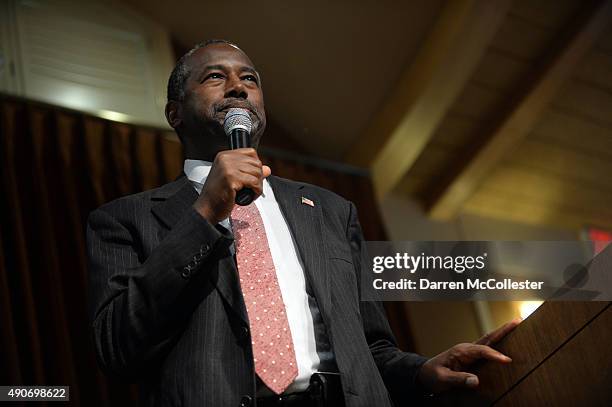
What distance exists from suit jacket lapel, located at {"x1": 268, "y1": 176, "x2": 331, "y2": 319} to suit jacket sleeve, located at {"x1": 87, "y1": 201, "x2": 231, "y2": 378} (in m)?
0.16

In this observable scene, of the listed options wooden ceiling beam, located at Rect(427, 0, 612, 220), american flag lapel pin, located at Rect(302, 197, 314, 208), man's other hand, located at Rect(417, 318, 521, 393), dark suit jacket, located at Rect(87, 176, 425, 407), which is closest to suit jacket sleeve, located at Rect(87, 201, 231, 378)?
dark suit jacket, located at Rect(87, 176, 425, 407)

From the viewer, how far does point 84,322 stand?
2596 mm

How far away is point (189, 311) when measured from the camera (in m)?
1.10

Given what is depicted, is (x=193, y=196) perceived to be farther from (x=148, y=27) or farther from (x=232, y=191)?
(x=148, y=27)

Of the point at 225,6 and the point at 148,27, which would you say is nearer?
the point at 225,6

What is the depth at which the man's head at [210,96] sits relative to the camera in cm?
139

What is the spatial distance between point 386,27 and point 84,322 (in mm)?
1722

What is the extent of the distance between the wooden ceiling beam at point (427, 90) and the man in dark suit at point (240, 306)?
2.22 metres

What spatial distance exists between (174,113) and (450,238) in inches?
119

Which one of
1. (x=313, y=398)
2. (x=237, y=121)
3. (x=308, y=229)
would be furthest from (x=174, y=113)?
(x=313, y=398)

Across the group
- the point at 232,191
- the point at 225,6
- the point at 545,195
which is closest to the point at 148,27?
the point at 225,6

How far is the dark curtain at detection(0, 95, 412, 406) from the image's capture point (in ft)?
7.97

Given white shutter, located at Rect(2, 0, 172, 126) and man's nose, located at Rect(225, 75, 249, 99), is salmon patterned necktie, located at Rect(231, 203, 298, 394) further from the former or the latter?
white shutter, located at Rect(2, 0, 172, 126)

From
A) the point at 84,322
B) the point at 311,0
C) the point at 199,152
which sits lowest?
the point at 199,152
